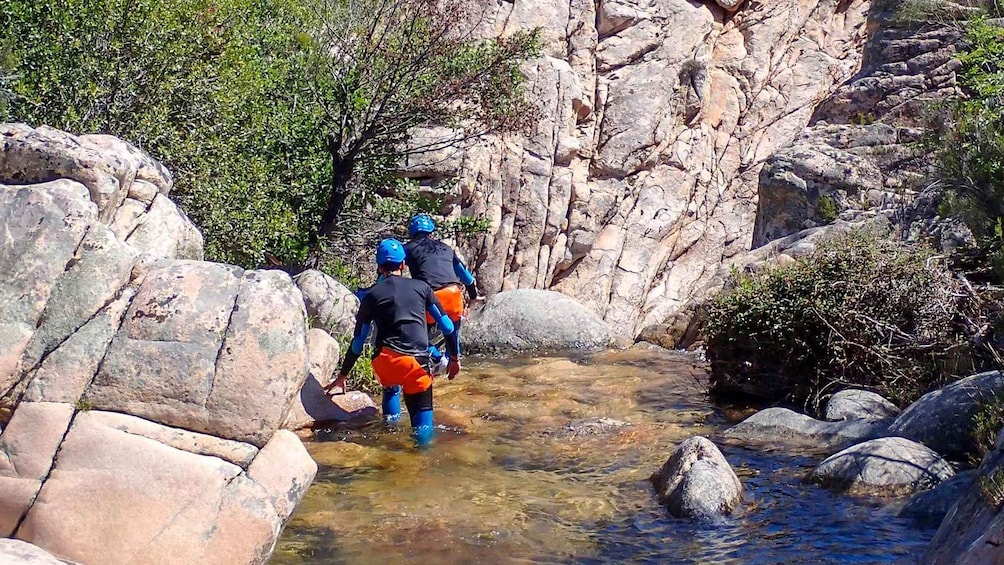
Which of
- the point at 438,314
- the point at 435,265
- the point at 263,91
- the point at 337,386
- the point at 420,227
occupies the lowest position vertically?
the point at 337,386

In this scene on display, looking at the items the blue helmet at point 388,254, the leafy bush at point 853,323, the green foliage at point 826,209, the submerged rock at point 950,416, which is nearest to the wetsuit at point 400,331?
the blue helmet at point 388,254

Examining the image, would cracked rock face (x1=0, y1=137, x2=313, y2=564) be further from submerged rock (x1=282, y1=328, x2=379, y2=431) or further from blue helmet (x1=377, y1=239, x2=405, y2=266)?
submerged rock (x1=282, y1=328, x2=379, y2=431)

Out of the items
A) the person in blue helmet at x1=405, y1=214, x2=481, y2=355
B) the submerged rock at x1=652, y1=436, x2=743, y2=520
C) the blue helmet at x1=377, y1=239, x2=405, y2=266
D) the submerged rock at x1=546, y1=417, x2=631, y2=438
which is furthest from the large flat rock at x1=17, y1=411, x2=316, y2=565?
the person in blue helmet at x1=405, y1=214, x2=481, y2=355

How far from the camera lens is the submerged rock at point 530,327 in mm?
15180

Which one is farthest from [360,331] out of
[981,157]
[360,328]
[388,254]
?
[981,157]

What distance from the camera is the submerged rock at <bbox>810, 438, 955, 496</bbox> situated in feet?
22.4

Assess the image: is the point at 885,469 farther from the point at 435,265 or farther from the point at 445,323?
the point at 435,265

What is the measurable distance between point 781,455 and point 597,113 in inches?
625

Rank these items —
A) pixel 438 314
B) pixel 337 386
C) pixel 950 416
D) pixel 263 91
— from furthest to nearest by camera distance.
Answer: pixel 263 91 → pixel 337 386 → pixel 438 314 → pixel 950 416

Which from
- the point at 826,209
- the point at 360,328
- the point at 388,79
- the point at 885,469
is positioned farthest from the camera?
the point at 826,209

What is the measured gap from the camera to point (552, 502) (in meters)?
6.98

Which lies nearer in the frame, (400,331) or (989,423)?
(989,423)

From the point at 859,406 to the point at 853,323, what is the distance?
0.88m

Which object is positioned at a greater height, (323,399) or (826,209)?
(826,209)
